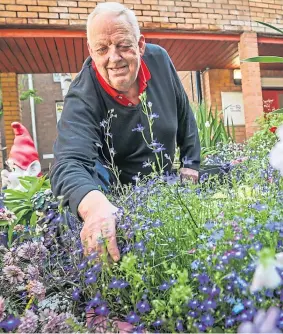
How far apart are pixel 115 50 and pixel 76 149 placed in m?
0.50

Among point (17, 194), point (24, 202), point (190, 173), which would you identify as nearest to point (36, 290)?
point (190, 173)

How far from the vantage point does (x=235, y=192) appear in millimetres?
1361

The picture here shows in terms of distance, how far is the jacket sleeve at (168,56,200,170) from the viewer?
2305 mm

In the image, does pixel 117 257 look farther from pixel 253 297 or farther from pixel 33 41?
pixel 33 41

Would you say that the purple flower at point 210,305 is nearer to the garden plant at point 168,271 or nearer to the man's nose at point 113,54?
the garden plant at point 168,271

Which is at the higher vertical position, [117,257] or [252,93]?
[252,93]

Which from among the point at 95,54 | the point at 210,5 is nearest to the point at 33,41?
the point at 210,5

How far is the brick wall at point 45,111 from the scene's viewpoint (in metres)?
20.0

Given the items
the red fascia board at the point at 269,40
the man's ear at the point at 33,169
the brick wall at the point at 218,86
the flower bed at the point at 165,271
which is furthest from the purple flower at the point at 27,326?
the brick wall at the point at 218,86

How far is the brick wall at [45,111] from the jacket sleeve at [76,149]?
60.7 ft

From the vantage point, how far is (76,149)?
1.61 meters

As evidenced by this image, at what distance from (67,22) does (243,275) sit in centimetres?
623

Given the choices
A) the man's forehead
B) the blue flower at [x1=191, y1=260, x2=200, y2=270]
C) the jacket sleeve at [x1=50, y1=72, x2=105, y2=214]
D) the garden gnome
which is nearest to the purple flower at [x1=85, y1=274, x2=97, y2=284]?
the blue flower at [x1=191, y1=260, x2=200, y2=270]

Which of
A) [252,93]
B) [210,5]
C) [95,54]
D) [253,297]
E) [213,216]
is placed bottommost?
[253,297]
